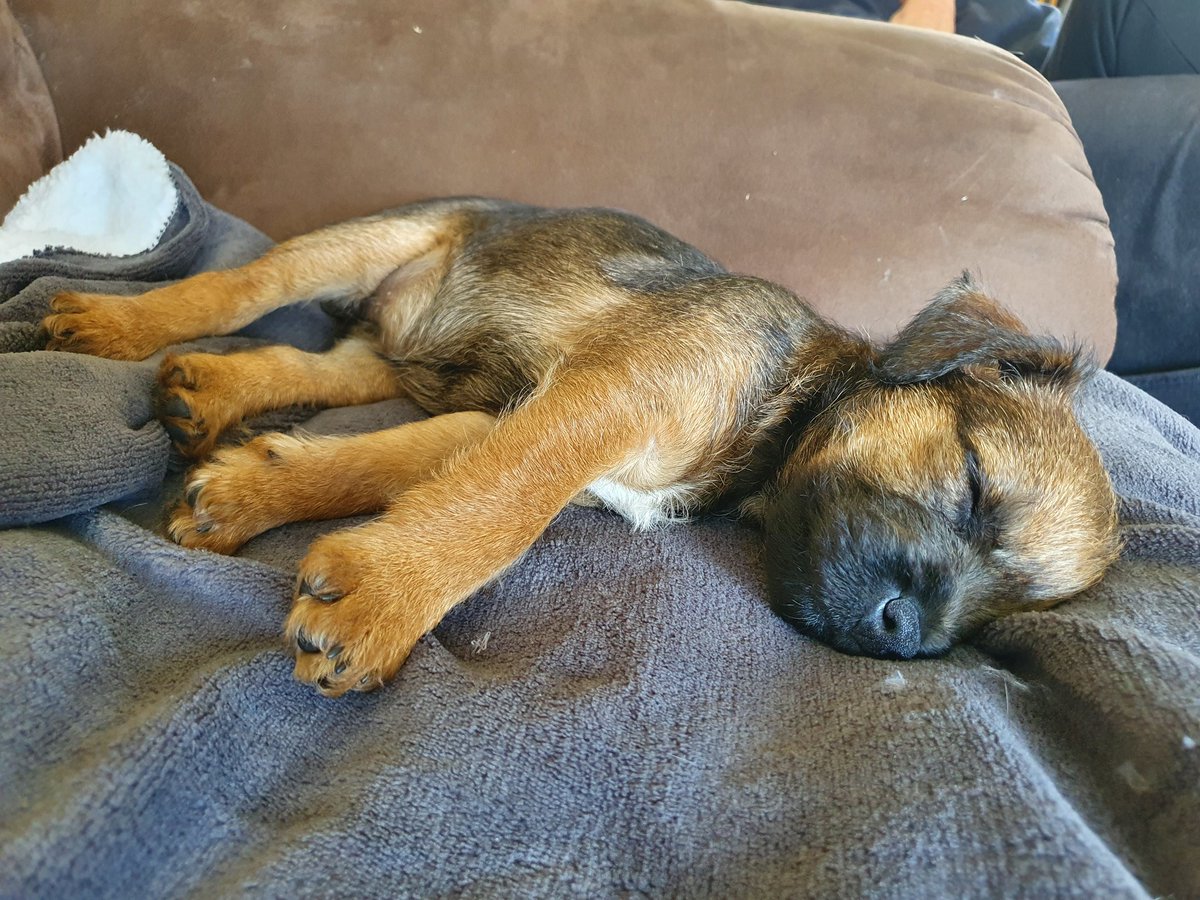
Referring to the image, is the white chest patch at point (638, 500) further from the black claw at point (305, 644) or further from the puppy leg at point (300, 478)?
the black claw at point (305, 644)

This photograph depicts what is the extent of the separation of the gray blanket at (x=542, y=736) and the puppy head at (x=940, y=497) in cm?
11

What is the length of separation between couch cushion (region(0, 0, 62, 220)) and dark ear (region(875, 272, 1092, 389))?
252cm

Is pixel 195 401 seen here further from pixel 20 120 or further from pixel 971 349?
pixel 971 349

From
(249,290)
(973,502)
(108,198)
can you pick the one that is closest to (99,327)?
(249,290)

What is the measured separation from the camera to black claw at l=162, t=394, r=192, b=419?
1.80m

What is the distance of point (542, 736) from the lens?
1.15 metres

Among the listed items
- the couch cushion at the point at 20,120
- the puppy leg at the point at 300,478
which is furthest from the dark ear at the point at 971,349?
the couch cushion at the point at 20,120

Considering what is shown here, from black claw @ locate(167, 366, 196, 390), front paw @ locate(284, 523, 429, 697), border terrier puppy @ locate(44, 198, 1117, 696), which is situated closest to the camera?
front paw @ locate(284, 523, 429, 697)

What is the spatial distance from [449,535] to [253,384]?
90 centimetres

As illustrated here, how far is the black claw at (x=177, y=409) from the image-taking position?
1801mm

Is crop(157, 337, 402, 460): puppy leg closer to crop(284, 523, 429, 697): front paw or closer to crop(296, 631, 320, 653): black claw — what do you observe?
crop(284, 523, 429, 697): front paw

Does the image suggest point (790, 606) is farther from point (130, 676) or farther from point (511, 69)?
point (511, 69)

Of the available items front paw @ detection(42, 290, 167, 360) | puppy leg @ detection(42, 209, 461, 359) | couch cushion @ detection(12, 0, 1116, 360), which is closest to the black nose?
couch cushion @ detection(12, 0, 1116, 360)

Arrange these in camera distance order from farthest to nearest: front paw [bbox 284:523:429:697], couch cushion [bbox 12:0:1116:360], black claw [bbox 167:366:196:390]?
couch cushion [bbox 12:0:1116:360] < black claw [bbox 167:366:196:390] < front paw [bbox 284:523:429:697]
